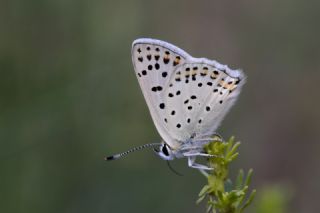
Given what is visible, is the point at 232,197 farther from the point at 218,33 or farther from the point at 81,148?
the point at 218,33

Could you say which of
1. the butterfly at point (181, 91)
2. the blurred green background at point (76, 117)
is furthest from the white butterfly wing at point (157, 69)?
the blurred green background at point (76, 117)

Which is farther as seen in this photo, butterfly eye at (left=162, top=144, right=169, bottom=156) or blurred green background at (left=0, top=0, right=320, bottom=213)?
blurred green background at (left=0, top=0, right=320, bottom=213)

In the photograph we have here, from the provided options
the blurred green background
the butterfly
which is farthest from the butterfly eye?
the blurred green background

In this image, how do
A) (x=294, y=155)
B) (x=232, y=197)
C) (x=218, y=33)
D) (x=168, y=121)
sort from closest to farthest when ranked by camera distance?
(x=232, y=197)
(x=168, y=121)
(x=294, y=155)
(x=218, y=33)

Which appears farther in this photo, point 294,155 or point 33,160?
point 294,155

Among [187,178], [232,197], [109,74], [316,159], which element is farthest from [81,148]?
[316,159]

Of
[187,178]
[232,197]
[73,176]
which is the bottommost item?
[187,178]

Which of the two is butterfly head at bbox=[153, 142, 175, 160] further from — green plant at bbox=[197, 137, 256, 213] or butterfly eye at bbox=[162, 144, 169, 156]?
green plant at bbox=[197, 137, 256, 213]

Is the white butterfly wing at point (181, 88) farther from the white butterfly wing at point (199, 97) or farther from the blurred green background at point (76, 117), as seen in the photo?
the blurred green background at point (76, 117)
